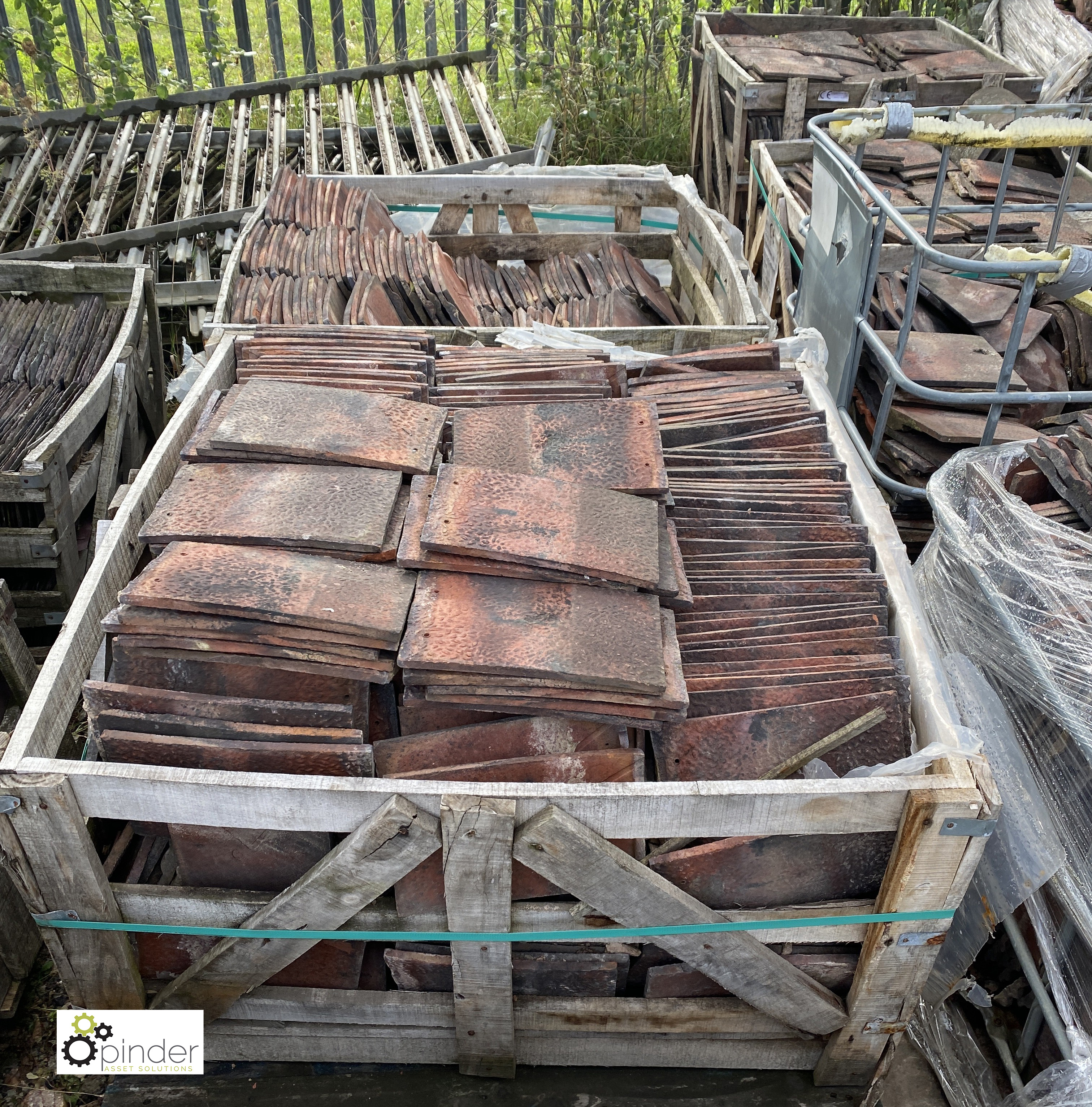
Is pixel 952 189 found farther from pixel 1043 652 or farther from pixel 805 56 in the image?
pixel 1043 652

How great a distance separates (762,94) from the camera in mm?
7660

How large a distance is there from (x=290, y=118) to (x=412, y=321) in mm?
6993

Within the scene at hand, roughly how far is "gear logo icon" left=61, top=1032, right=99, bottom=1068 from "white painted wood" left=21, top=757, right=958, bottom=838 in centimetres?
91

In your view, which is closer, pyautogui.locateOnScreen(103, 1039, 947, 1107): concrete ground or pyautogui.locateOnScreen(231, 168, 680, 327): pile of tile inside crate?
pyautogui.locateOnScreen(103, 1039, 947, 1107): concrete ground

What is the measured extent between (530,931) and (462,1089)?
2.56 ft

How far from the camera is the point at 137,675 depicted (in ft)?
8.46

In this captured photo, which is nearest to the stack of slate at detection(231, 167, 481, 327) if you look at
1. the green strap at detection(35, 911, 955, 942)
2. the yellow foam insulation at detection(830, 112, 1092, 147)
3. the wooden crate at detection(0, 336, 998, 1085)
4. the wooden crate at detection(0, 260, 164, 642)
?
the wooden crate at detection(0, 260, 164, 642)

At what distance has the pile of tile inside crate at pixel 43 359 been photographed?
4.60 meters

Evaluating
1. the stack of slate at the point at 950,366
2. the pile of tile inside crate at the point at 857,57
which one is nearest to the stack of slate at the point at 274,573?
the stack of slate at the point at 950,366

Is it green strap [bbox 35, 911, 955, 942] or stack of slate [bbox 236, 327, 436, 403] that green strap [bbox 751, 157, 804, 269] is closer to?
stack of slate [bbox 236, 327, 436, 403]

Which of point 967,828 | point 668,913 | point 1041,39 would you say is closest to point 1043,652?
point 967,828

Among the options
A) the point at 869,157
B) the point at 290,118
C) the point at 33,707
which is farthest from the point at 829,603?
the point at 290,118

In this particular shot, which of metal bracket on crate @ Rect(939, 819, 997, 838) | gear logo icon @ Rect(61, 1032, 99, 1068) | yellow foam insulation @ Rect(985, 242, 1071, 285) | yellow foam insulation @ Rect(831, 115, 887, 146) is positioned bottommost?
gear logo icon @ Rect(61, 1032, 99, 1068)

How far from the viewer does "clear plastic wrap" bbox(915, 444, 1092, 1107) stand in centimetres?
256
